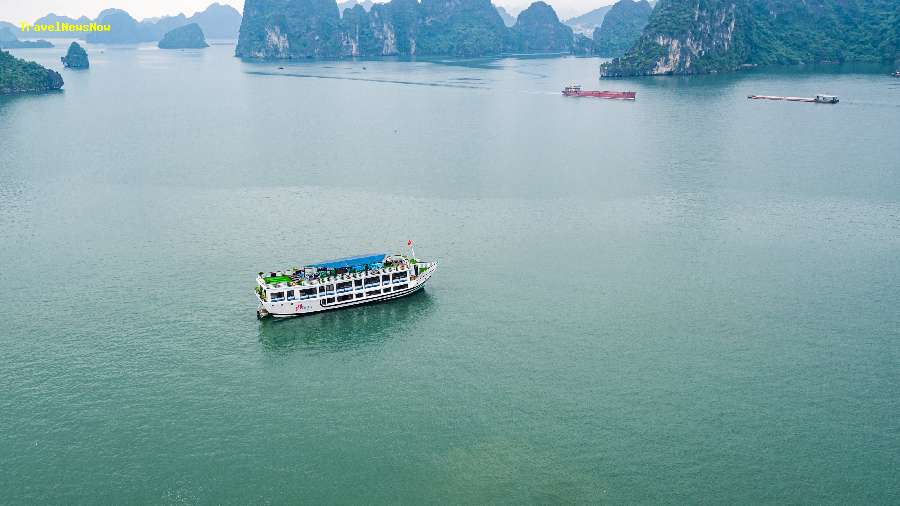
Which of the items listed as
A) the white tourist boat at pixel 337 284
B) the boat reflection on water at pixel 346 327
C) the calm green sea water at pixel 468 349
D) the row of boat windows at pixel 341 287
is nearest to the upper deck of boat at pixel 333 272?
the white tourist boat at pixel 337 284

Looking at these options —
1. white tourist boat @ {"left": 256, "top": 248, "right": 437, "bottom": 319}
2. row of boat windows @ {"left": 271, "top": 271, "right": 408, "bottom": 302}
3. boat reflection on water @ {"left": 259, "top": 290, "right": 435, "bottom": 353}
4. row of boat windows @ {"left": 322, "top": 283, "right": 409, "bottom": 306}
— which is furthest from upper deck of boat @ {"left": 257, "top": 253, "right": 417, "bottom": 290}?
boat reflection on water @ {"left": 259, "top": 290, "right": 435, "bottom": 353}

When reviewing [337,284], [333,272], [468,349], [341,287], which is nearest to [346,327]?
[341,287]

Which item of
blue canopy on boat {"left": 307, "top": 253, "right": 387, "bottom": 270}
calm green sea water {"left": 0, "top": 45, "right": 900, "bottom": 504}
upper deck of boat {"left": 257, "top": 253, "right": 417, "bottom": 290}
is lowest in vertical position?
calm green sea water {"left": 0, "top": 45, "right": 900, "bottom": 504}

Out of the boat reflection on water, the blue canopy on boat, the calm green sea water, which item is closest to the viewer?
the calm green sea water

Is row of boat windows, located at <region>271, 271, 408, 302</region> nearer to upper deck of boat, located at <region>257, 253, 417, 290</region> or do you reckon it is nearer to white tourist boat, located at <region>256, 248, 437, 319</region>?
white tourist boat, located at <region>256, 248, 437, 319</region>

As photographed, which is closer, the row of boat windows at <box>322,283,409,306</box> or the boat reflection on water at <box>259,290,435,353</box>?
the boat reflection on water at <box>259,290,435,353</box>

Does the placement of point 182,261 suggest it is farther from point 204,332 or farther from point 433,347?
point 433,347

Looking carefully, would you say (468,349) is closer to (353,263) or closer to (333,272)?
(353,263)
